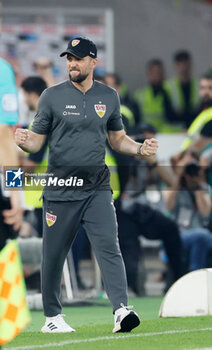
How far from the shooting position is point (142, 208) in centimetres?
1196

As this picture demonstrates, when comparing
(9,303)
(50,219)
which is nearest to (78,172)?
(50,219)

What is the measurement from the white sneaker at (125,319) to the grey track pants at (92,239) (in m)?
0.05

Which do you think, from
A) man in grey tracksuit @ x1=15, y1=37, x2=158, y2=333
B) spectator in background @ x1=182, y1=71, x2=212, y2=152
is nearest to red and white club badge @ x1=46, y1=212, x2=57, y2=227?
man in grey tracksuit @ x1=15, y1=37, x2=158, y2=333

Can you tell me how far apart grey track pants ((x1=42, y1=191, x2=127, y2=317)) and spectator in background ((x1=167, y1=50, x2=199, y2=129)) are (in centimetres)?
879

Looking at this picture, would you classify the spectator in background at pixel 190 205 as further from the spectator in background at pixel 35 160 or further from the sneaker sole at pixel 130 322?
the sneaker sole at pixel 130 322

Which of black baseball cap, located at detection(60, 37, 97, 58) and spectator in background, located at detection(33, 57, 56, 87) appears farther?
spectator in background, located at detection(33, 57, 56, 87)

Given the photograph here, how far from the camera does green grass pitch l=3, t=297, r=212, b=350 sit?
23.4ft

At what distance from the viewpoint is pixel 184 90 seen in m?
17.0

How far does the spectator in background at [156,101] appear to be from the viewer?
16688mm

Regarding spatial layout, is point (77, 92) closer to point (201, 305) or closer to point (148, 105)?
point (201, 305)

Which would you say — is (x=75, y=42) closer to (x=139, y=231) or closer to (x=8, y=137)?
(x=8, y=137)

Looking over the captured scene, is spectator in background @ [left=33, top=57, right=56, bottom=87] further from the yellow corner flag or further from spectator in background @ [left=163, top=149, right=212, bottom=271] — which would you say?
the yellow corner flag

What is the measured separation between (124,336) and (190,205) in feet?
16.2

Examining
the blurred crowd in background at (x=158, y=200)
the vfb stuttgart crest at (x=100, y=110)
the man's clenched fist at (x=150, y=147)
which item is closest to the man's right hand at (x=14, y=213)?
the vfb stuttgart crest at (x=100, y=110)
